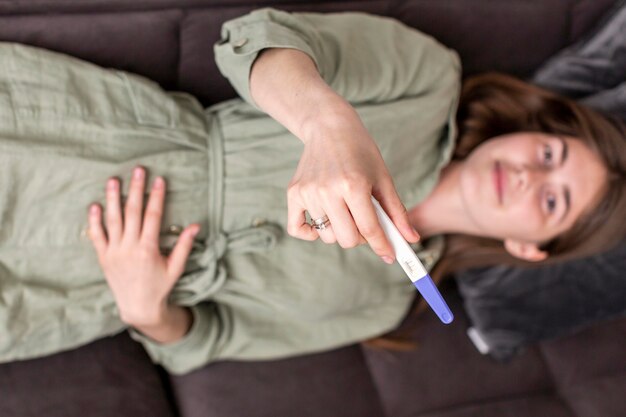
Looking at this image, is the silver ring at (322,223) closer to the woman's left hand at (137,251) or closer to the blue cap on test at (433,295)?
the blue cap on test at (433,295)

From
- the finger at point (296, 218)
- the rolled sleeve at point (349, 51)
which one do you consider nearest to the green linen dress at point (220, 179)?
A: the rolled sleeve at point (349, 51)

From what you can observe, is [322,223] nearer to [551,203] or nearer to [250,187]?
[250,187]

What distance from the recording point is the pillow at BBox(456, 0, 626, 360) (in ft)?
4.31

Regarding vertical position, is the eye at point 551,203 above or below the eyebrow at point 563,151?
below

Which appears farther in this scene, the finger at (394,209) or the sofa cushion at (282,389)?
the sofa cushion at (282,389)

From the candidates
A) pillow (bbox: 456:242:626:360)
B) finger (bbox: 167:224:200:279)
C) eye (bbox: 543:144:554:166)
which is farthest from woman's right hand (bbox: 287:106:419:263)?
pillow (bbox: 456:242:626:360)

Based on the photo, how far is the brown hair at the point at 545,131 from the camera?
1229 millimetres

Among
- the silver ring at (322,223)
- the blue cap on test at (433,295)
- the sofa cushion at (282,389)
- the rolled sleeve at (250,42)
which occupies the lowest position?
the sofa cushion at (282,389)

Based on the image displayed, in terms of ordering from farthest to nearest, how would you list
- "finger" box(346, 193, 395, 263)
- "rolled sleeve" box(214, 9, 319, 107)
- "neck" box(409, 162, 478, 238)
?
"neck" box(409, 162, 478, 238) < "rolled sleeve" box(214, 9, 319, 107) < "finger" box(346, 193, 395, 263)

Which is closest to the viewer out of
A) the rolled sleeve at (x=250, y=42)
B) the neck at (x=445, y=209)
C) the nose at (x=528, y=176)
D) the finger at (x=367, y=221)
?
the finger at (x=367, y=221)

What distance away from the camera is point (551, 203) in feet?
3.84

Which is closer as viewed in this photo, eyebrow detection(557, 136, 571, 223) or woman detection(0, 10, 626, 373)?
woman detection(0, 10, 626, 373)

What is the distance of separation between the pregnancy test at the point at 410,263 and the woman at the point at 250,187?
0.64ft

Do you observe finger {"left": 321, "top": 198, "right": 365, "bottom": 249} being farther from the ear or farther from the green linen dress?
the ear
